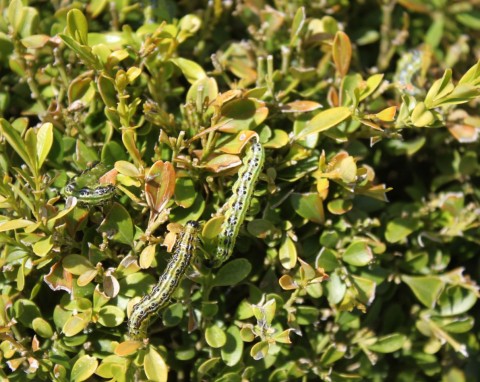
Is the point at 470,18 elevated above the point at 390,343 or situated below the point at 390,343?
above

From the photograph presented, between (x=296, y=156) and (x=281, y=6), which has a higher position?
(x=281, y=6)

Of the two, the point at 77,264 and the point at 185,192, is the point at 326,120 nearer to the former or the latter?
the point at 185,192

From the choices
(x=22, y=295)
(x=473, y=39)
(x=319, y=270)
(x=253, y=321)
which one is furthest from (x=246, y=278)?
(x=473, y=39)

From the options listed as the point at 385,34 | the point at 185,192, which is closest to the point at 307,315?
the point at 185,192

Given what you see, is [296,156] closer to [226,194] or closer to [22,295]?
[226,194]

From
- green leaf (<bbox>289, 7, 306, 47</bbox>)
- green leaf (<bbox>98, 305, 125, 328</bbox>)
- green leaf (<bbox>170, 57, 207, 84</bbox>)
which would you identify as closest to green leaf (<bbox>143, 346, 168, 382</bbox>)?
green leaf (<bbox>98, 305, 125, 328</bbox>)

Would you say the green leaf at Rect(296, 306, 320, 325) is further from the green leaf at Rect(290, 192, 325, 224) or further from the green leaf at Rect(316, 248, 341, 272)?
the green leaf at Rect(290, 192, 325, 224)

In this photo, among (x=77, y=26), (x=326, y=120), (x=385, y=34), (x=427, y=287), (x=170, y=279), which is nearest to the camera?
(x=170, y=279)
